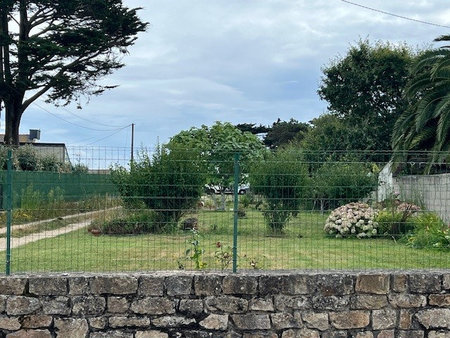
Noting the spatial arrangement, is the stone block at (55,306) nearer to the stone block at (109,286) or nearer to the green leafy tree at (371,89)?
the stone block at (109,286)

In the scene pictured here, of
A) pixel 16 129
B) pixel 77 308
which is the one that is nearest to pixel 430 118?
pixel 77 308

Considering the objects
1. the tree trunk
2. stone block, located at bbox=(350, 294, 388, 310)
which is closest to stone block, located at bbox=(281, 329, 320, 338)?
stone block, located at bbox=(350, 294, 388, 310)

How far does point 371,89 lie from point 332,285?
2814 centimetres

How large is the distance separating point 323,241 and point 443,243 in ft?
10.1

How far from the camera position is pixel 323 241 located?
29.4ft

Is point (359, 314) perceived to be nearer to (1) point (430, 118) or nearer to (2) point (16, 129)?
(1) point (430, 118)

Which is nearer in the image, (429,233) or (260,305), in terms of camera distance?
(260,305)

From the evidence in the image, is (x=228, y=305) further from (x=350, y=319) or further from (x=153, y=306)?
(x=350, y=319)

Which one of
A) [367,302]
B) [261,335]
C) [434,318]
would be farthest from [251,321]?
[434,318]

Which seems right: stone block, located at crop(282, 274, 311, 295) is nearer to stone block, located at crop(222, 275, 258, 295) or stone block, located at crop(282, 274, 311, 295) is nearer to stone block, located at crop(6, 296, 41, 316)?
stone block, located at crop(222, 275, 258, 295)

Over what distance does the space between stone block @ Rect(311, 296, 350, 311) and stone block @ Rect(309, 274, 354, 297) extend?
0.16 ft

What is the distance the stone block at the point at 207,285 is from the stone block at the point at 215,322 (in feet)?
0.89

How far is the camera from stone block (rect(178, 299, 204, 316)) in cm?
695

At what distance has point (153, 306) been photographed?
6.93 metres
